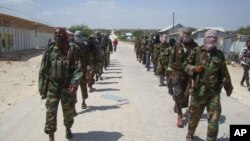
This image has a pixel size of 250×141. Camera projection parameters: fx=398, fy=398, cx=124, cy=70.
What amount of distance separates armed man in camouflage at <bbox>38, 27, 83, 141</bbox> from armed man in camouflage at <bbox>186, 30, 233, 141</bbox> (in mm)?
1953

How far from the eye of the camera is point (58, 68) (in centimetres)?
669

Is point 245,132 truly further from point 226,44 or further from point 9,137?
point 226,44

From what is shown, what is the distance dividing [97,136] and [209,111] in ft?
7.11

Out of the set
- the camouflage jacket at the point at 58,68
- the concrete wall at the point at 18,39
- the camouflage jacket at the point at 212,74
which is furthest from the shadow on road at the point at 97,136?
the concrete wall at the point at 18,39

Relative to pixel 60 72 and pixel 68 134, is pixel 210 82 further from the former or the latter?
pixel 68 134

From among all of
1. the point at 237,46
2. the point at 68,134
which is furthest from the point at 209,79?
the point at 237,46

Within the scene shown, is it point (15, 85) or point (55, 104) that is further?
point (15, 85)

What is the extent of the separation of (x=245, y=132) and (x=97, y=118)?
3.94 metres

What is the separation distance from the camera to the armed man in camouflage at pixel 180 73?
26.1ft

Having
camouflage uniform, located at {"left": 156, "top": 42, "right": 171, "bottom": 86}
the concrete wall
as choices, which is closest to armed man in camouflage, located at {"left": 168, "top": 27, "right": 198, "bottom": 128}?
camouflage uniform, located at {"left": 156, "top": 42, "right": 171, "bottom": 86}

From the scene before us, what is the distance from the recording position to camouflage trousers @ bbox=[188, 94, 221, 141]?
20.4 ft

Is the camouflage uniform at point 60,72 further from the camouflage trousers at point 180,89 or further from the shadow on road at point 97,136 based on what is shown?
the camouflage trousers at point 180,89

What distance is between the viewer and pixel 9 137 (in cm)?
736

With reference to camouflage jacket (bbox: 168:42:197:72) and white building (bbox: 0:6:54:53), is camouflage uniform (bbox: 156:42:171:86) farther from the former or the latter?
white building (bbox: 0:6:54:53)
